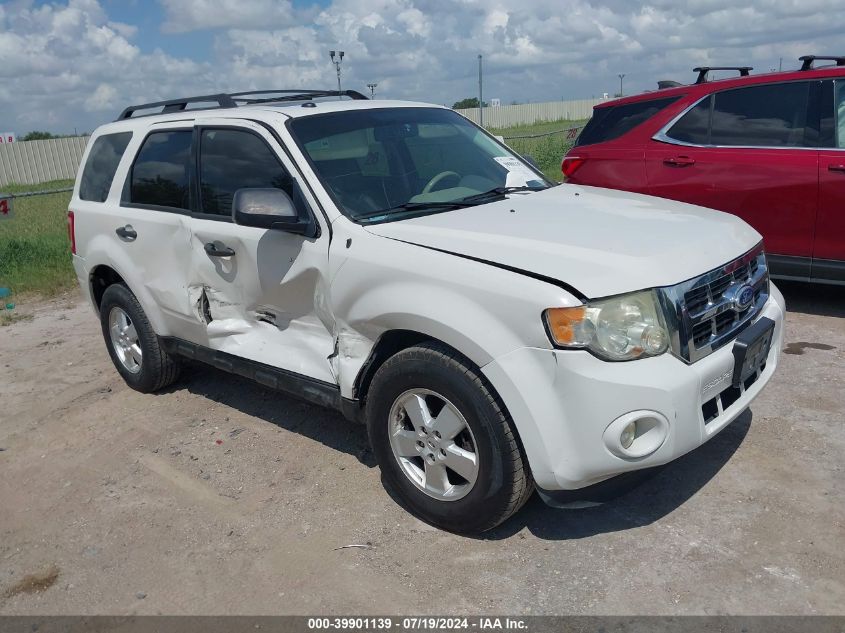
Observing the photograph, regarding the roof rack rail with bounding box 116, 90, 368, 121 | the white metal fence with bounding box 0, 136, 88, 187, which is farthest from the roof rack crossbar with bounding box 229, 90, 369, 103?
the white metal fence with bounding box 0, 136, 88, 187

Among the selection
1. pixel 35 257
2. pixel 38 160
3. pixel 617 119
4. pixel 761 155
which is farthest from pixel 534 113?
pixel 761 155

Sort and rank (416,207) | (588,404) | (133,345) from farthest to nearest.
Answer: (133,345) < (416,207) < (588,404)

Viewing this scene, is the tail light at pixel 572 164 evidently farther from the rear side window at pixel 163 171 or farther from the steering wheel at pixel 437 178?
the rear side window at pixel 163 171

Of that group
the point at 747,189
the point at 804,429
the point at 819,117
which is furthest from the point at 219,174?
the point at 819,117

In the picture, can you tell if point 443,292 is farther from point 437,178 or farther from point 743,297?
point 743,297

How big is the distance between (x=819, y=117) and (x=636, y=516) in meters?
3.84

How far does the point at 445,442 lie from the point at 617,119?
4.56m

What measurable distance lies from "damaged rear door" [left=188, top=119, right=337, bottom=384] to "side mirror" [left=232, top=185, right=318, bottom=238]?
111 millimetres

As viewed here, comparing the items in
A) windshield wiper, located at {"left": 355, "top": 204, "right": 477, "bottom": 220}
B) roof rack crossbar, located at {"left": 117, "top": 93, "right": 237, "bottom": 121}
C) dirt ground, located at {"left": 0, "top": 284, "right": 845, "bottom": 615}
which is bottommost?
dirt ground, located at {"left": 0, "top": 284, "right": 845, "bottom": 615}

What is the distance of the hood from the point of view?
295cm

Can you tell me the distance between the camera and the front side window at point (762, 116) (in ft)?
19.1

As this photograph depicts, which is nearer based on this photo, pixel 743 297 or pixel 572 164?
pixel 743 297

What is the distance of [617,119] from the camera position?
6867mm

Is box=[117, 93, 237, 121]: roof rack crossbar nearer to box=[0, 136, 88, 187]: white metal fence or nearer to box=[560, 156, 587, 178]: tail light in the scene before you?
box=[560, 156, 587, 178]: tail light
